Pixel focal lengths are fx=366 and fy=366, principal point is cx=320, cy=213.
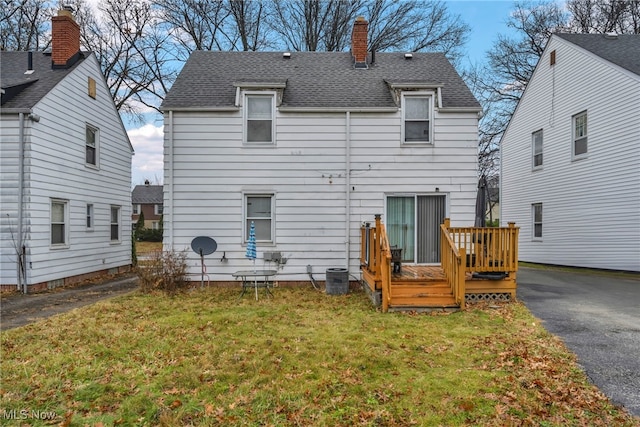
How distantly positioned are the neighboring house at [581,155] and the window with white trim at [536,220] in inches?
1.6

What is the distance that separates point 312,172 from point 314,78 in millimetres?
3194

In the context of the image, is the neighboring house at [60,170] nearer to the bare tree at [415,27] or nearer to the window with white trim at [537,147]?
the bare tree at [415,27]

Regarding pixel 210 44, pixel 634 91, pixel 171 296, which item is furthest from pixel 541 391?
pixel 210 44

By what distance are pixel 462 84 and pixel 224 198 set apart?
7.58m

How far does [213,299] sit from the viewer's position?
8320 mm

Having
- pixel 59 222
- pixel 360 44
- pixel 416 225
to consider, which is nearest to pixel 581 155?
pixel 416 225

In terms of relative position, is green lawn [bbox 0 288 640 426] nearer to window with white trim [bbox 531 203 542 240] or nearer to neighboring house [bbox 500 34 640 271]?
neighboring house [bbox 500 34 640 271]

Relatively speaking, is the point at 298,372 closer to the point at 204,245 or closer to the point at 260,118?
the point at 204,245

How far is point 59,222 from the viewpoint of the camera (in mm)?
10695

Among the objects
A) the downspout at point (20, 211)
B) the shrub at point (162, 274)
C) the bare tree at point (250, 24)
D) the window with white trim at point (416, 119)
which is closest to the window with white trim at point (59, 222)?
the downspout at point (20, 211)

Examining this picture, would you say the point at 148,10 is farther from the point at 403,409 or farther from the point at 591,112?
the point at 403,409

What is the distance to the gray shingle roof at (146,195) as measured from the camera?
4416 cm

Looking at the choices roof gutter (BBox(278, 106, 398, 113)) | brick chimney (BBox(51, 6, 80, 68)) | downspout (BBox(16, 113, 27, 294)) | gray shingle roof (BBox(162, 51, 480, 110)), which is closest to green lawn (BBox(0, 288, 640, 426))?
downspout (BBox(16, 113, 27, 294))

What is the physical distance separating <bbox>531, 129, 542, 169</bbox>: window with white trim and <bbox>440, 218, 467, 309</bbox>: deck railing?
37.3ft
